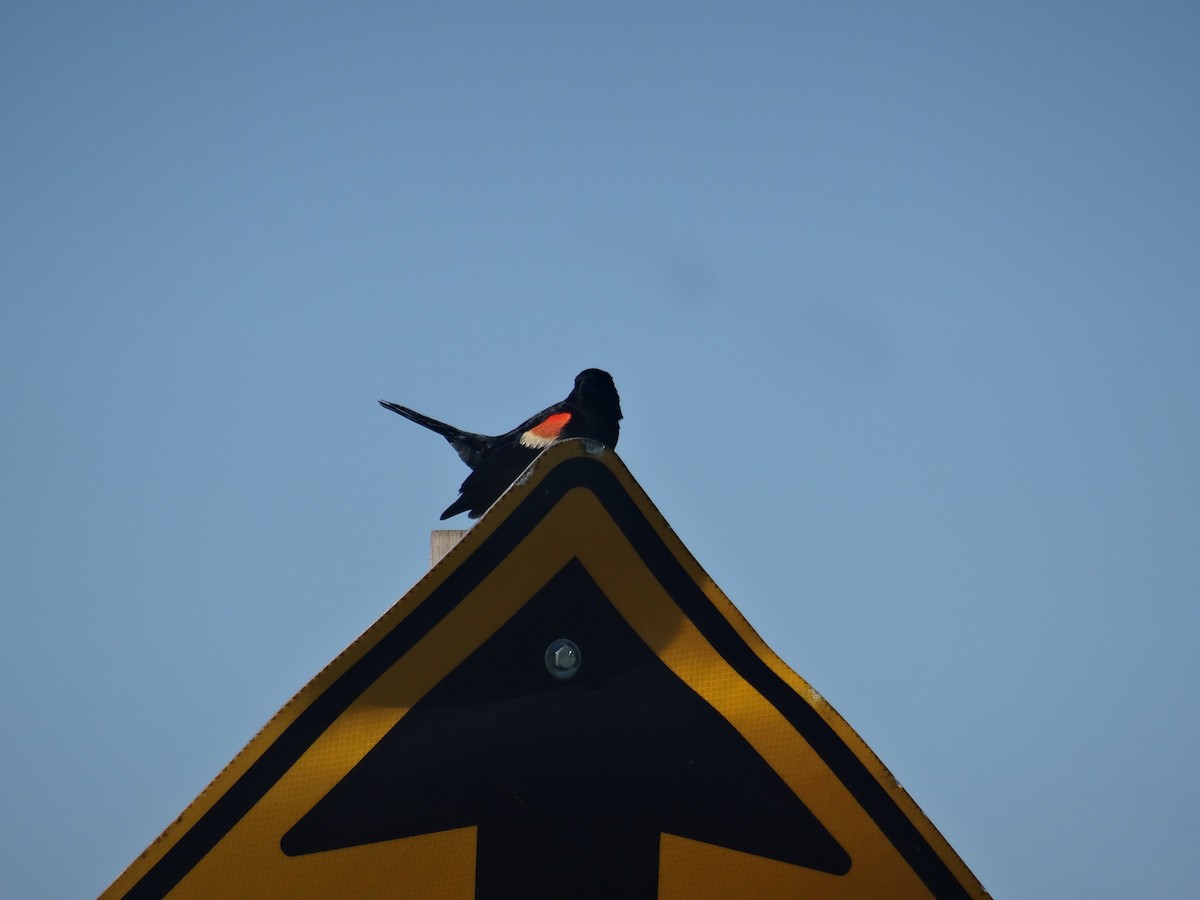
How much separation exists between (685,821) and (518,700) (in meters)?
0.30

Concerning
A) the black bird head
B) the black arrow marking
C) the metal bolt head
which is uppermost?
the black bird head

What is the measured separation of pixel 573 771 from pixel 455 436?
7.02 metres

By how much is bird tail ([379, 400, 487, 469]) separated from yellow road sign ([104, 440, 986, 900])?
6.69 meters

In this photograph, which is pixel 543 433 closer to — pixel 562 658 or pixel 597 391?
pixel 597 391

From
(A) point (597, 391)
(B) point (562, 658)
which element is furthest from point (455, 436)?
(B) point (562, 658)

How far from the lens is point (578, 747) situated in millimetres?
1751

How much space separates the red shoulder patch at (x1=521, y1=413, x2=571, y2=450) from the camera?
266 inches

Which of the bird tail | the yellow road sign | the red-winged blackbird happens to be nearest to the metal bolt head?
the yellow road sign

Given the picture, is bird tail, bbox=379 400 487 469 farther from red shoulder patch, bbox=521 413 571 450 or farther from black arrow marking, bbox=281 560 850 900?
black arrow marking, bbox=281 560 850 900

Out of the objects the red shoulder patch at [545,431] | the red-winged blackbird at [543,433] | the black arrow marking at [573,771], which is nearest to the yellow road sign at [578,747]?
the black arrow marking at [573,771]

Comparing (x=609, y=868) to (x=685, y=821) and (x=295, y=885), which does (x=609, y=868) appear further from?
(x=295, y=885)

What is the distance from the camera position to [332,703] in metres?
1.60

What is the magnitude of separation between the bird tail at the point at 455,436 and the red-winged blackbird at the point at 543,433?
0.59m

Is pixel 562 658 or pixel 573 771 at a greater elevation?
pixel 562 658
